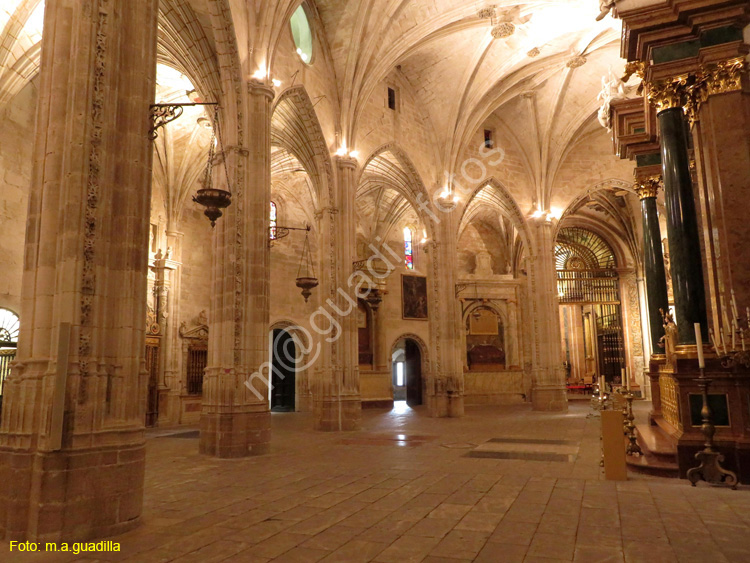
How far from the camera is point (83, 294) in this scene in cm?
557

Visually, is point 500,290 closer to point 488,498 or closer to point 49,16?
point 488,498

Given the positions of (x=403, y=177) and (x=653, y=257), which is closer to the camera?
(x=653, y=257)

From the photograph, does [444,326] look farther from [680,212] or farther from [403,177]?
[680,212]

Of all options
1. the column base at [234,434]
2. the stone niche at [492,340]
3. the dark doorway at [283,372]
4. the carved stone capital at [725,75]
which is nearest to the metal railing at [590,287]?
the stone niche at [492,340]

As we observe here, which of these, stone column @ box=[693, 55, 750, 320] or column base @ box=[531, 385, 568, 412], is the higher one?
stone column @ box=[693, 55, 750, 320]

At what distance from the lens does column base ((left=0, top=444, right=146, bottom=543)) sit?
5.06 meters

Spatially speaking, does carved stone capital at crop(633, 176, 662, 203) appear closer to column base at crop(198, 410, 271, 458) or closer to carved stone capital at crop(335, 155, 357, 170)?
carved stone capital at crop(335, 155, 357, 170)

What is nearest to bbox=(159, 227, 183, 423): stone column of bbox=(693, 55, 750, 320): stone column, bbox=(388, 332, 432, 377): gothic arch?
bbox=(388, 332, 432, 377): gothic arch

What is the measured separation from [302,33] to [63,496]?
14305 millimetres

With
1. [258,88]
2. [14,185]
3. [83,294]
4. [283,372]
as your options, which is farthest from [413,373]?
[83,294]

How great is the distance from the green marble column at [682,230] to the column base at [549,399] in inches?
599

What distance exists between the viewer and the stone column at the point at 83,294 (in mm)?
5199

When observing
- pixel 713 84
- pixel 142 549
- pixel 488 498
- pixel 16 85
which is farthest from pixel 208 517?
pixel 16 85

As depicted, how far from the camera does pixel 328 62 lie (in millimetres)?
17078
